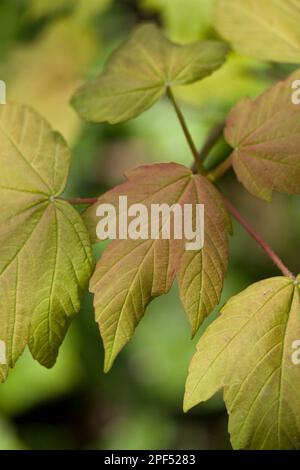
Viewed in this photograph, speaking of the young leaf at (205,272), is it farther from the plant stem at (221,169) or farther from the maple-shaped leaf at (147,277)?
the plant stem at (221,169)

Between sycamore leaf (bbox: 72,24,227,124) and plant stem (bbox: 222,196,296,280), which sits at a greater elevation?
sycamore leaf (bbox: 72,24,227,124)

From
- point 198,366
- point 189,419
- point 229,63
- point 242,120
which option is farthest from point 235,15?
point 189,419

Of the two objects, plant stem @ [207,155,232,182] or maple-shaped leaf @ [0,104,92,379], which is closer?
maple-shaped leaf @ [0,104,92,379]

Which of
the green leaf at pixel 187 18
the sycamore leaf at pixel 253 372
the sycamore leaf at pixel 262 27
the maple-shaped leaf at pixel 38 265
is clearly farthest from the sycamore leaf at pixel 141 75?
the green leaf at pixel 187 18

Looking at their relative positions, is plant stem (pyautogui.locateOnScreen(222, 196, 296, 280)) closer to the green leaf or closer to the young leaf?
the young leaf

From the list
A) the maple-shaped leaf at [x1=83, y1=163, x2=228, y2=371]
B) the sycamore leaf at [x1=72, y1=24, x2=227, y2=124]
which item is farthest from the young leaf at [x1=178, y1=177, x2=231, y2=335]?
the sycamore leaf at [x1=72, y1=24, x2=227, y2=124]

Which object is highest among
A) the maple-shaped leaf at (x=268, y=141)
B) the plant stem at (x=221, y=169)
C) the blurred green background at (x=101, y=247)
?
the maple-shaped leaf at (x=268, y=141)
